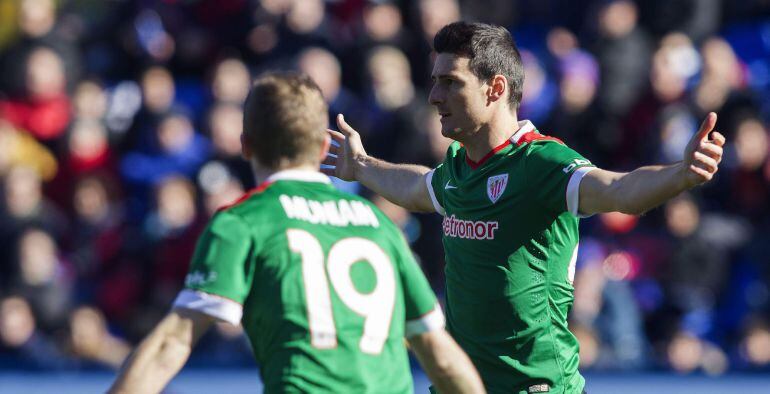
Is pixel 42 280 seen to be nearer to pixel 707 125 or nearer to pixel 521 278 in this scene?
pixel 521 278

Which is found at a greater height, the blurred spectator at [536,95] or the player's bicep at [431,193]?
the blurred spectator at [536,95]

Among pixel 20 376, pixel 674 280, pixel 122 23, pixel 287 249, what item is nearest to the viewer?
pixel 287 249

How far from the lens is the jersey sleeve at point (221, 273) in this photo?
423 cm

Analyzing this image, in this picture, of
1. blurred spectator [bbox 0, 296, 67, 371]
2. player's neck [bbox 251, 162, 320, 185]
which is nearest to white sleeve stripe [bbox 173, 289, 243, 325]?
player's neck [bbox 251, 162, 320, 185]

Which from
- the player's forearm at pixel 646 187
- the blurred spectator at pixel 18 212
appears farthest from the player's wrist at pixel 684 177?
the blurred spectator at pixel 18 212

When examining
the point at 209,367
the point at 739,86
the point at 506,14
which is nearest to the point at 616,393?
the point at 209,367

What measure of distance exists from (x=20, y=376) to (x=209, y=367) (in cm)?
153

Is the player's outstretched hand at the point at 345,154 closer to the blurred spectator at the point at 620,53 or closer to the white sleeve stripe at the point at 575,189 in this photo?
the white sleeve stripe at the point at 575,189

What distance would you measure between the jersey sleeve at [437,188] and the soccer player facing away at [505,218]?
0.32ft

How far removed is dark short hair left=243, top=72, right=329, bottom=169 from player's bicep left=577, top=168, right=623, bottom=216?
4.52 ft

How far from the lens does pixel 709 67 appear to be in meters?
12.1

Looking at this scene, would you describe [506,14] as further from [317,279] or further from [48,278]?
[317,279]

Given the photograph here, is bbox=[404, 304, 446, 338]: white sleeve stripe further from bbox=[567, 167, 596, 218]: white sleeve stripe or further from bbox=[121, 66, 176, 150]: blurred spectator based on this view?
bbox=[121, 66, 176, 150]: blurred spectator

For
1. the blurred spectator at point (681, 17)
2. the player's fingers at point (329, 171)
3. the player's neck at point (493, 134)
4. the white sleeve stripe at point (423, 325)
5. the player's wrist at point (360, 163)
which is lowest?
the white sleeve stripe at point (423, 325)
